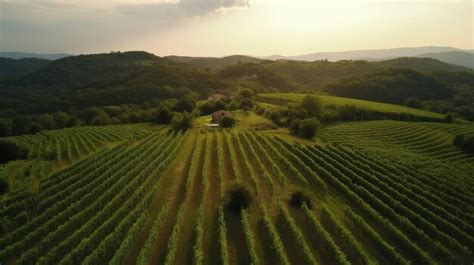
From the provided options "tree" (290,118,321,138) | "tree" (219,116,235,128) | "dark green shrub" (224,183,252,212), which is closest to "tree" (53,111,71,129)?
"tree" (219,116,235,128)

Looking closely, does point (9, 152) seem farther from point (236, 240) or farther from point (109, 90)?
point (109, 90)

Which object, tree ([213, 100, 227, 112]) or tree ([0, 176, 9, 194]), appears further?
tree ([213, 100, 227, 112])

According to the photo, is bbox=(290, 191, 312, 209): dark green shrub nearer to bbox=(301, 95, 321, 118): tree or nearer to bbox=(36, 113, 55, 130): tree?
bbox=(301, 95, 321, 118): tree

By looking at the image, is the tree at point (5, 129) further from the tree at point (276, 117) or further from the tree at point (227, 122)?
the tree at point (276, 117)

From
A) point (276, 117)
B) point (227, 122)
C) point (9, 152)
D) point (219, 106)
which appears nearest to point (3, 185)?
point (9, 152)

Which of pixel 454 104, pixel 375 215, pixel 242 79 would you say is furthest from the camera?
pixel 242 79

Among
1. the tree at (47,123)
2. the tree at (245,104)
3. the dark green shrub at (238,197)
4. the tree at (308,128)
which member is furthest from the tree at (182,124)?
the tree at (47,123)

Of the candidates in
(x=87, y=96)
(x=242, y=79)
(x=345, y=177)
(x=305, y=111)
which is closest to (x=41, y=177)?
(x=345, y=177)

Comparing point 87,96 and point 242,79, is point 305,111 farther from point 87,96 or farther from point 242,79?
point 242,79
